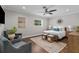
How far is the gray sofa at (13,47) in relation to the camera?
4.67 feet

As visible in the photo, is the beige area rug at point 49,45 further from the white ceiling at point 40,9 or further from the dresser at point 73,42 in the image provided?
the white ceiling at point 40,9

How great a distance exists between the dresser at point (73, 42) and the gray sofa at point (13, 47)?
2.75ft

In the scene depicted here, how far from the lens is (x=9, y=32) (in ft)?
A: 4.76

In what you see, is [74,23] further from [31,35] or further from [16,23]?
Answer: [16,23]

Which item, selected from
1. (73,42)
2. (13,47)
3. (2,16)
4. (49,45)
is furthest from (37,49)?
A: (2,16)

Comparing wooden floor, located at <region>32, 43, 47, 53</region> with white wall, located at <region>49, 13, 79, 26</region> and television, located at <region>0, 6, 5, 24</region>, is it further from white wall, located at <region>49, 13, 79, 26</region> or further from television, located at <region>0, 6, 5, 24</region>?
television, located at <region>0, 6, 5, 24</region>

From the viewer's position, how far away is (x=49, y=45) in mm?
1580

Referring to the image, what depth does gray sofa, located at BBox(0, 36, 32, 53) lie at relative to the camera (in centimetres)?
142

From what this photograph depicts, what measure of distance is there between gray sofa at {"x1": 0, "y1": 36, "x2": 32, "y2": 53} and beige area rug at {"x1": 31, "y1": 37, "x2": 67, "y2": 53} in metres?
0.20

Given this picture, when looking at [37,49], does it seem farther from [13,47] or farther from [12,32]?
[12,32]

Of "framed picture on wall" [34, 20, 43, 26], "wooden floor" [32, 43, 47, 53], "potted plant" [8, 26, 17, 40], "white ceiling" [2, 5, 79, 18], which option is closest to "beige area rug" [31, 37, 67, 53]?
"wooden floor" [32, 43, 47, 53]

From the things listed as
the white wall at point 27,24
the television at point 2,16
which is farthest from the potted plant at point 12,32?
the television at point 2,16

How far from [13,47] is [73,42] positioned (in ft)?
4.09

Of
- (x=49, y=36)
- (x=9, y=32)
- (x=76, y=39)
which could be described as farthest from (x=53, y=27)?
(x=9, y=32)
